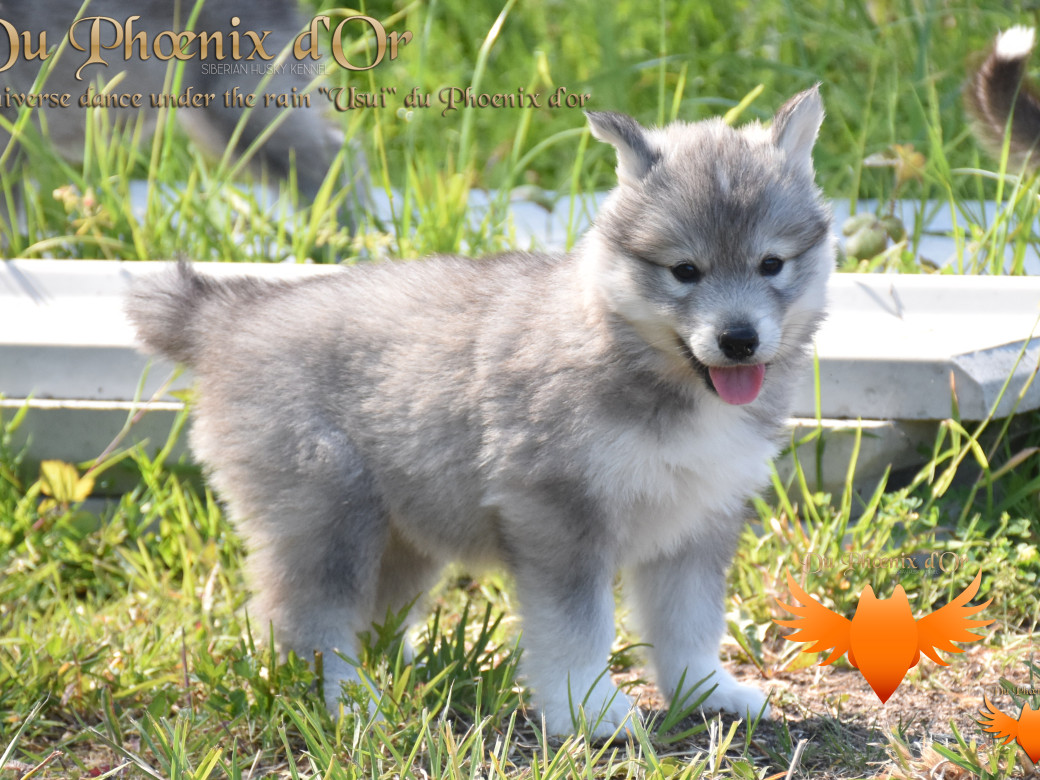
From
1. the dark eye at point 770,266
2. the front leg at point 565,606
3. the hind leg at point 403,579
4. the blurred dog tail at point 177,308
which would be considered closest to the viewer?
the dark eye at point 770,266

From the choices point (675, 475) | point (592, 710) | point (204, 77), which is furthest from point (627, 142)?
point (204, 77)

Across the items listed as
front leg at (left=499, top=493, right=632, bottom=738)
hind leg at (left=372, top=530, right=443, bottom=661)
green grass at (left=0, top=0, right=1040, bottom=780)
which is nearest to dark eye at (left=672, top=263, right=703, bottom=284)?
front leg at (left=499, top=493, right=632, bottom=738)

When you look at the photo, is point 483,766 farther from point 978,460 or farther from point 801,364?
point 978,460

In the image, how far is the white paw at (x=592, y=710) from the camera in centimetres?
243

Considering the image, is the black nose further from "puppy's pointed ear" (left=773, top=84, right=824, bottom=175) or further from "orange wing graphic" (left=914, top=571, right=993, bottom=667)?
"orange wing graphic" (left=914, top=571, right=993, bottom=667)

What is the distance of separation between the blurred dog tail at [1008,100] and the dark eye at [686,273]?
1.64 m

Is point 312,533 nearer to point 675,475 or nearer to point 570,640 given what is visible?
point 570,640

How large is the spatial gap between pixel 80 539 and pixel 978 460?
249cm

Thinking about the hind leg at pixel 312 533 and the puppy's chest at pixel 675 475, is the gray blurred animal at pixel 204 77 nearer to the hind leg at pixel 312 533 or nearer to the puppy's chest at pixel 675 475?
the hind leg at pixel 312 533

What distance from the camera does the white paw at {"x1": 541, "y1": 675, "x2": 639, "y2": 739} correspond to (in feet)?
7.98

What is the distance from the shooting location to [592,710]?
245 centimetres

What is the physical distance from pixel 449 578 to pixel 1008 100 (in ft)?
7.05

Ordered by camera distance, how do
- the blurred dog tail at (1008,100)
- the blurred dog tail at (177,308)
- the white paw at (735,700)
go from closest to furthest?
the white paw at (735,700) → the blurred dog tail at (177,308) → the blurred dog tail at (1008,100)

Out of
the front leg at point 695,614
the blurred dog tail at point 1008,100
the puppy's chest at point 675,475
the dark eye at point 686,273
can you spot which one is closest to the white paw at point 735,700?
the front leg at point 695,614
